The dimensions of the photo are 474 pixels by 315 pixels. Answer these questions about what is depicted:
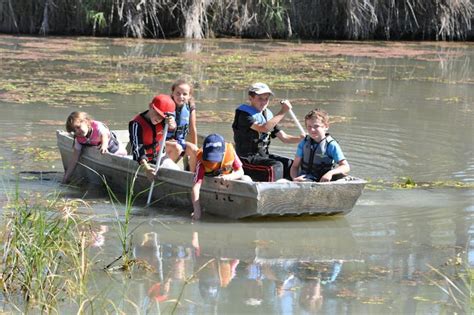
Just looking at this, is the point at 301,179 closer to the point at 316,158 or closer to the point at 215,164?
the point at 316,158

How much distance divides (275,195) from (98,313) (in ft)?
8.93

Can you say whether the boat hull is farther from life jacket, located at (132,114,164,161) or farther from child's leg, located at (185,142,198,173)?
child's leg, located at (185,142,198,173)

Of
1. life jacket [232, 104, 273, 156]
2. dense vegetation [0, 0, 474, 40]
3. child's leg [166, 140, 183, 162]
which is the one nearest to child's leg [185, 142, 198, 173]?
child's leg [166, 140, 183, 162]

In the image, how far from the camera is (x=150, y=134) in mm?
9172

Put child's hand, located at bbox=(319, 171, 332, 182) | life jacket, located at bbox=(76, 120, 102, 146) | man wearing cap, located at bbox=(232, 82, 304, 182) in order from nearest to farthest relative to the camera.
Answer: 1. child's hand, located at bbox=(319, 171, 332, 182)
2. man wearing cap, located at bbox=(232, 82, 304, 182)
3. life jacket, located at bbox=(76, 120, 102, 146)

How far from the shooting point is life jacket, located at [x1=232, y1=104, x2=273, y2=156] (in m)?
8.99

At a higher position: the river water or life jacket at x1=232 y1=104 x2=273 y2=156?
life jacket at x1=232 y1=104 x2=273 y2=156

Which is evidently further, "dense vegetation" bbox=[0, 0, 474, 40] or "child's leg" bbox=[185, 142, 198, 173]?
"dense vegetation" bbox=[0, 0, 474, 40]

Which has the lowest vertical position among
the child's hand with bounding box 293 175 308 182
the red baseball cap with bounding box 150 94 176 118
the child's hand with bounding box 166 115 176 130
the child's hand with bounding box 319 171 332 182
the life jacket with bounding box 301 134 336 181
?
the child's hand with bounding box 293 175 308 182

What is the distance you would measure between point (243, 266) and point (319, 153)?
177 centimetres

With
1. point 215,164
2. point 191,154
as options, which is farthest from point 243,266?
point 191,154

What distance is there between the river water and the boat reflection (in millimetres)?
14

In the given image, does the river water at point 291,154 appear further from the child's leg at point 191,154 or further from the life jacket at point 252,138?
the life jacket at point 252,138

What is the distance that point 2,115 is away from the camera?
43.7 feet
